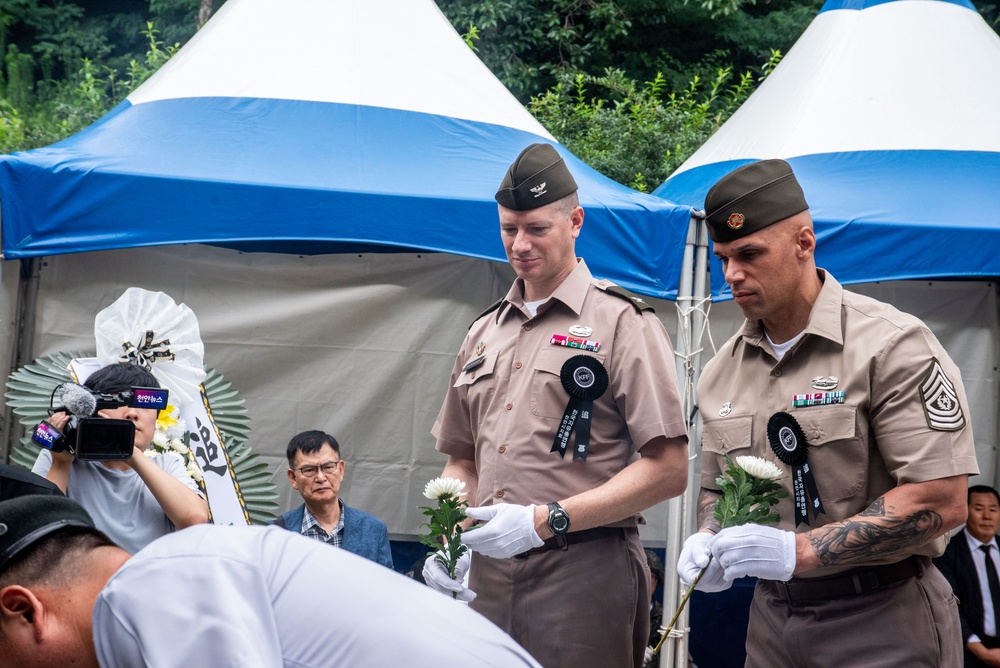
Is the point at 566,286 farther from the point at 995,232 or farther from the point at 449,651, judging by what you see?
the point at 995,232

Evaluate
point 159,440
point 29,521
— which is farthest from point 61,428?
point 29,521

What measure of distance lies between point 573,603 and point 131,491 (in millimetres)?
1590

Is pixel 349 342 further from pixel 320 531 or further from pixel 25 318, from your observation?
pixel 25 318

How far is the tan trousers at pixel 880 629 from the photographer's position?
90.7 inches

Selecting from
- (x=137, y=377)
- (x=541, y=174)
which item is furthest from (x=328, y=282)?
(x=541, y=174)

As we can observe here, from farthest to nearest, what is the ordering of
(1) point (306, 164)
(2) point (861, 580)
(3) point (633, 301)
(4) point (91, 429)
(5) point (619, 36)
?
(5) point (619, 36), (1) point (306, 164), (4) point (91, 429), (3) point (633, 301), (2) point (861, 580)

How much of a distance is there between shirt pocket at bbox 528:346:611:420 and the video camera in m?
1.21

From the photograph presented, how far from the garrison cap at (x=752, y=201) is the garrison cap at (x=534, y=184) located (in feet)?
1.65

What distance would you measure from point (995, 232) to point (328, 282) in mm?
2818

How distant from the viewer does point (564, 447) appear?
2727 millimetres

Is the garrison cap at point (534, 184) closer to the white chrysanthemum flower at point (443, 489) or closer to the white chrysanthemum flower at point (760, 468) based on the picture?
the white chrysanthemum flower at point (443, 489)

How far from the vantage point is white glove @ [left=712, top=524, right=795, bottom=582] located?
2.31 meters

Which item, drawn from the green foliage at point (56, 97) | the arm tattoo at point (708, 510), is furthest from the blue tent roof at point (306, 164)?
the green foliage at point (56, 97)

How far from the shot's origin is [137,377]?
367 cm
